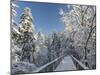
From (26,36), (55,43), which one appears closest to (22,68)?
(26,36)

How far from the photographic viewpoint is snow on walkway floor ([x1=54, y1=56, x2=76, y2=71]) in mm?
2914

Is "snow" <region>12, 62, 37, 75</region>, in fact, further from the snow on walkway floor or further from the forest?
the snow on walkway floor

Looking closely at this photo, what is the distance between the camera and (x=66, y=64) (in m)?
2.94

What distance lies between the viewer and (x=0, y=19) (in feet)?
8.79

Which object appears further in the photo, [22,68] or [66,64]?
[66,64]

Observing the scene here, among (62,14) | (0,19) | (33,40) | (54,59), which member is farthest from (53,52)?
(0,19)

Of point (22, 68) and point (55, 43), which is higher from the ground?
point (55, 43)

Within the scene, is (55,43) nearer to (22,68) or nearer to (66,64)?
(66,64)

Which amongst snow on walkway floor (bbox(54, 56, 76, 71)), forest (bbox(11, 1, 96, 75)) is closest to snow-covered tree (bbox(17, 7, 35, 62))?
forest (bbox(11, 1, 96, 75))

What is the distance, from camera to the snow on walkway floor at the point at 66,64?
2914 millimetres

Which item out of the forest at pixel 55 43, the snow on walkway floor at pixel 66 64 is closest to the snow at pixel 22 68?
the forest at pixel 55 43

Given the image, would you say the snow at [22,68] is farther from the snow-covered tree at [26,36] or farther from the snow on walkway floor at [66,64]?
the snow on walkway floor at [66,64]

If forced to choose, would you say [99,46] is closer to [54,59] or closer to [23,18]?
[54,59]

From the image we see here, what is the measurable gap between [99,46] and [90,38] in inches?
7.4
